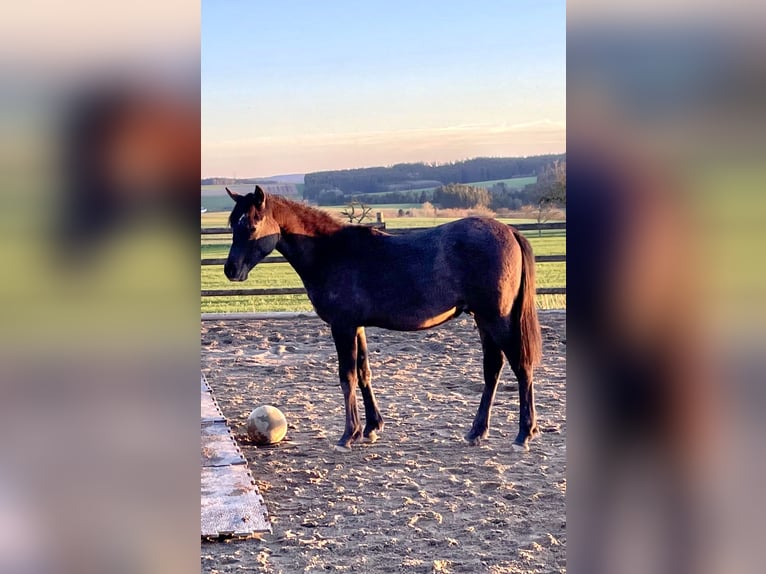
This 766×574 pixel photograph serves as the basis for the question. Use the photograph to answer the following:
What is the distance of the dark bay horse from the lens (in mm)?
4812

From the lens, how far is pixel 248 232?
4.72m

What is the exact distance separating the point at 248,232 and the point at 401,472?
1.76 m

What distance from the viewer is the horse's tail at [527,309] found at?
488 centimetres

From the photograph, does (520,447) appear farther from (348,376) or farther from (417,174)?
(417,174)

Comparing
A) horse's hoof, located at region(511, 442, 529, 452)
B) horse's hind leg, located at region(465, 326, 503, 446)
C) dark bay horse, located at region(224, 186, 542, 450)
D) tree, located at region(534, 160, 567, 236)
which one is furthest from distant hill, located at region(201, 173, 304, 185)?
horse's hoof, located at region(511, 442, 529, 452)

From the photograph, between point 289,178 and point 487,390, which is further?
point 289,178

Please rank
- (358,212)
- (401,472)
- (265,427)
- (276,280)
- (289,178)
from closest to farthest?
(401,472) → (265,427) → (276,280) → (358,212) → (289,178)

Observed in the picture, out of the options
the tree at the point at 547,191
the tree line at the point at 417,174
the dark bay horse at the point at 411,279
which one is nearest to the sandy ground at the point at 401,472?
the dark bay horse at the point at 411,279

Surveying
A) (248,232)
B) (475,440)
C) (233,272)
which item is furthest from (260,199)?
(475,440)

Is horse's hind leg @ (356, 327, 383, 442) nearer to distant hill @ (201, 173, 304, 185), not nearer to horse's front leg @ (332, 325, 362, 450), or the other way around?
horse's front leg @ (332, 325, 362, 450)

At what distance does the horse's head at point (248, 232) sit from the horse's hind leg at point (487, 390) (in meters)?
1.55

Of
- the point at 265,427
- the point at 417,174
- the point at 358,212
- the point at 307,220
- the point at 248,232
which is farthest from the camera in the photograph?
the point at 417,174

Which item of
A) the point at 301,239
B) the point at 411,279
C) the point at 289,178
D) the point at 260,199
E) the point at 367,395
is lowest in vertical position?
the point at 367,395

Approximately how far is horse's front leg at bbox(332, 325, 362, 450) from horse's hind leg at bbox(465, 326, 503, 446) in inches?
30.2
